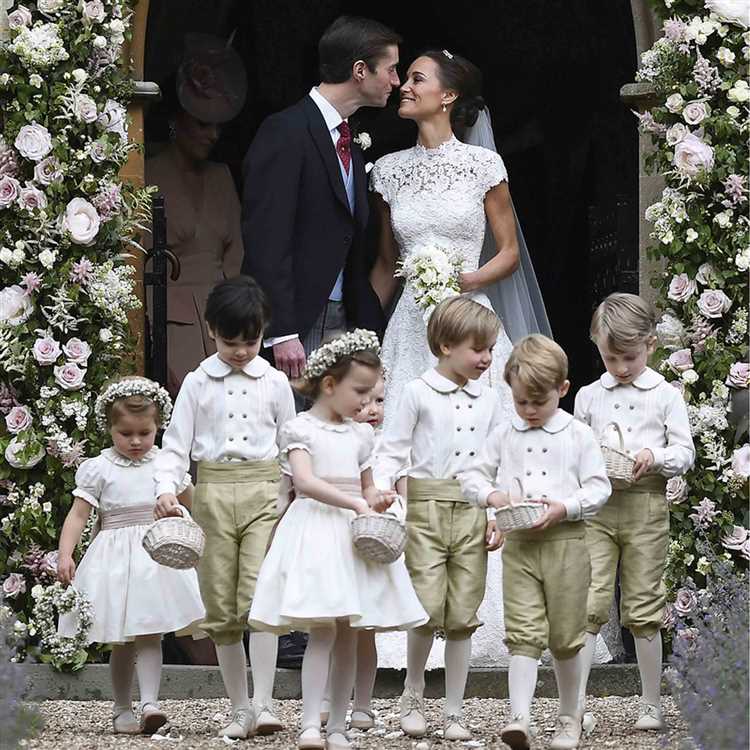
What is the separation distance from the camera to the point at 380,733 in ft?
21.4

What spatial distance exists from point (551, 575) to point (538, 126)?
4987mm

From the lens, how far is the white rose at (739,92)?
7438 millimetres

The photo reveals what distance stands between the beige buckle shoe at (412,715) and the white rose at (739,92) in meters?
2.60

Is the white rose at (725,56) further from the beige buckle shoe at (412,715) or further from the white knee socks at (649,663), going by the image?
the beige buckle shoe at (412,715)

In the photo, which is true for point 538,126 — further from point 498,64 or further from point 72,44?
point 72,44

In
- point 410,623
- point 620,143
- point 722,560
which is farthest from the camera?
point 620,143

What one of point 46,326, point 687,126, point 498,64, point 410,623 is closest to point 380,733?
point 410,623

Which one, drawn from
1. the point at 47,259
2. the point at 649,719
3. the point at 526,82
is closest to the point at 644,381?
the point at 649,719

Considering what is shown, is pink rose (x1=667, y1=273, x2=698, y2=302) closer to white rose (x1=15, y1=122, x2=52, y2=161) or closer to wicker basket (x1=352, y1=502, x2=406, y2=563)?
wicker basket (x1=352, y1=502, x2=406, y2=563)

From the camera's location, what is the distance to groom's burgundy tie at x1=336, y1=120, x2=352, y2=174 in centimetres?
779

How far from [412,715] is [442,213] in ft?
7.73

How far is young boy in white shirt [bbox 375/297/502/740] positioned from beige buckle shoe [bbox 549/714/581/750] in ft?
1.01

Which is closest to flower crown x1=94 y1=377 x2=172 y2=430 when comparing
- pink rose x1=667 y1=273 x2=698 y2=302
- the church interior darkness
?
pink rose x1=667 y1=273 x2=698 y2=302

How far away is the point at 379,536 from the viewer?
5781mm
